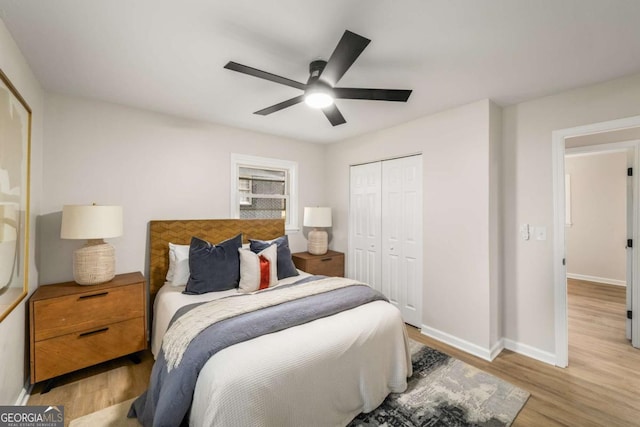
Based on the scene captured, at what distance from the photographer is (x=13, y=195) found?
1.63 meters

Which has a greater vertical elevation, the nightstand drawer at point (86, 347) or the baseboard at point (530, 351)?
the nightstand drawer at point (86, 347)

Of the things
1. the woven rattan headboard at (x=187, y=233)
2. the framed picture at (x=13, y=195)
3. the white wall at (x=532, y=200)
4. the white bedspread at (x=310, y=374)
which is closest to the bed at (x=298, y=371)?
the white bedspread at (x=310, y=374)

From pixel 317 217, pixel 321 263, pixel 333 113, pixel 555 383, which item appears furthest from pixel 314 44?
pixel 555 383

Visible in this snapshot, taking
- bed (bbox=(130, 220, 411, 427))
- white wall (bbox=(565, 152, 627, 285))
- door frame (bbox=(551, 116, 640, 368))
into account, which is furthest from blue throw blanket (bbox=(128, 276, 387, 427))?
white wall (bbox=(565, 152, 627, 285))

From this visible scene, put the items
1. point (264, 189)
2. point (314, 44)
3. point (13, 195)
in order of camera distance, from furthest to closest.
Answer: point (264, 189)
point (314, 44)
point (13, 195)

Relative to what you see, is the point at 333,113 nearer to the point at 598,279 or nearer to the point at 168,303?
the point at 168,303

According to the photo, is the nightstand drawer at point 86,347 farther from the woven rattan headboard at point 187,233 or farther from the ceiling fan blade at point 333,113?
the ceiling fan blade at point 333,113

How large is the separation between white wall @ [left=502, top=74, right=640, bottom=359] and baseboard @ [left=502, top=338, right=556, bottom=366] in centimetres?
2

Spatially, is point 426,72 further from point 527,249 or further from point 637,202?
point 637,202

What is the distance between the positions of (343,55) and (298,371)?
5.76ft

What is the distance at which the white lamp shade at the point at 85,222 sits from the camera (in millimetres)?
2182

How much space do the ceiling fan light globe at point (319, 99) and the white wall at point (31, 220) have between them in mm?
1734

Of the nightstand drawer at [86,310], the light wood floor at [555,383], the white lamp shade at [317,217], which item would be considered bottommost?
the light wood floor at [555,383]

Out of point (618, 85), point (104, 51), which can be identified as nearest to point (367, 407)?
point (104, 51)
